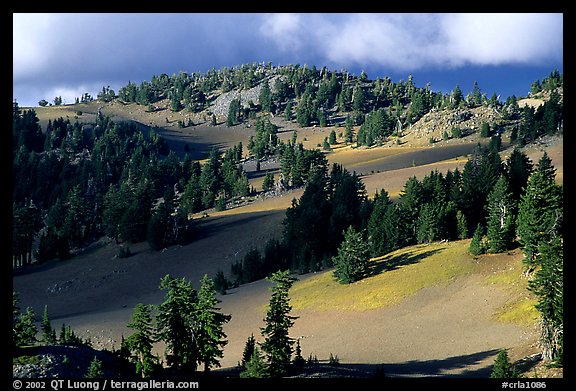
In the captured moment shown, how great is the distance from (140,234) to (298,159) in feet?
174

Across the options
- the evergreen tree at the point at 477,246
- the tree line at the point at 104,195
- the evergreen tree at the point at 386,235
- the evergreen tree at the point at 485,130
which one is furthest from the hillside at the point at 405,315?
the evergreen tree at the point at 485,130

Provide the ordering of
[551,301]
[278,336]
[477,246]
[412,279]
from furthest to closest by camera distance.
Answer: [477,246]
[412,279]
[278,336]
[551,301]

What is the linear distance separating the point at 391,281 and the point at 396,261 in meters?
7.06

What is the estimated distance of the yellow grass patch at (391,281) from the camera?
54.7 metres

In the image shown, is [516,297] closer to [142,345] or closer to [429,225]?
[429,225]

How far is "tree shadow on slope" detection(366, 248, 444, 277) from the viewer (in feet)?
206

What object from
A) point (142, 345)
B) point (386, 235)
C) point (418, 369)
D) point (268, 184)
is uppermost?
point (268, 184)

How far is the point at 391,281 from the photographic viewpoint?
58.1 meters

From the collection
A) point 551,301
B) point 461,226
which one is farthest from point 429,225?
point 551,301

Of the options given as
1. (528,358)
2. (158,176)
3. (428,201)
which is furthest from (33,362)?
(158,176)

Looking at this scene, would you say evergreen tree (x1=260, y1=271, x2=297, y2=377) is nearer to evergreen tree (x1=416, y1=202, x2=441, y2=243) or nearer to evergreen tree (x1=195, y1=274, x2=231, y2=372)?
evergreen tree (x1=195, y1=274, x2=231, y2=372)

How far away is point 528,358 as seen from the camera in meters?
33.1

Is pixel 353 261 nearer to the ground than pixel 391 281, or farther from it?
farther from it
